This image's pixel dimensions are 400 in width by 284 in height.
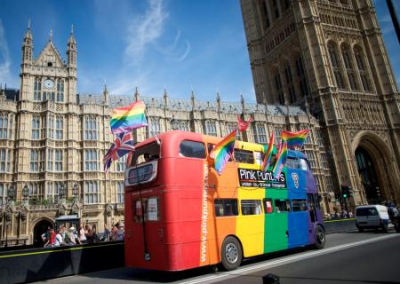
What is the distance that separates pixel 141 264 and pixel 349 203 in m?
47.4

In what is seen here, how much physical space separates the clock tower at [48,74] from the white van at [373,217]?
31.1 metres

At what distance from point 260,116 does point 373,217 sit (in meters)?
27.9

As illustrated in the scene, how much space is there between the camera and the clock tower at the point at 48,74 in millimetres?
33000

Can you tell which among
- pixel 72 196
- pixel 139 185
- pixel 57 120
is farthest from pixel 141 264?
pixel 57 120

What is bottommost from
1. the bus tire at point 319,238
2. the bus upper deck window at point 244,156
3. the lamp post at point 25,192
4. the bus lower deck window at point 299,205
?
the bus tire at point 319,238

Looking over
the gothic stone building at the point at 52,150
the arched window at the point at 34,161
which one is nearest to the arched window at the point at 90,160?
the gothic stone building at the point at 52,150

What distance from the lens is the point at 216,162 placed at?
11219 mm

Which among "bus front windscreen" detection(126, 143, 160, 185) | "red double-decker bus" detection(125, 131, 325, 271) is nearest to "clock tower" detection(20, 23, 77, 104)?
"bus front windscreen" detection(126, 143, 160, 185)

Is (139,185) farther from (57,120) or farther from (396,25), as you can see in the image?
(57,120)

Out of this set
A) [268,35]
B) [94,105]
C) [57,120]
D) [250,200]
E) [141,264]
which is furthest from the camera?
[268,35]

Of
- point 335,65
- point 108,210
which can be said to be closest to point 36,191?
point 108,210

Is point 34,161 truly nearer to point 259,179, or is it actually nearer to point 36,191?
point 36,191

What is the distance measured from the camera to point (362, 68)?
62594mm

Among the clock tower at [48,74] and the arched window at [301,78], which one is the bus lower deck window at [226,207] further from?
the arched window at [301,78]
